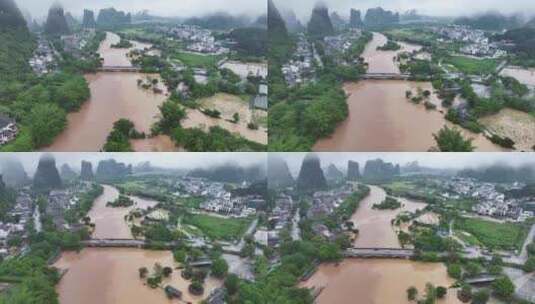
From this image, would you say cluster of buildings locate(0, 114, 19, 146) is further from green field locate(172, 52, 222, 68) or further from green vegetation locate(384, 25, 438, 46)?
green vegetation locate(384, 25, 438, 46)

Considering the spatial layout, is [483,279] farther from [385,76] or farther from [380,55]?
[380,55]

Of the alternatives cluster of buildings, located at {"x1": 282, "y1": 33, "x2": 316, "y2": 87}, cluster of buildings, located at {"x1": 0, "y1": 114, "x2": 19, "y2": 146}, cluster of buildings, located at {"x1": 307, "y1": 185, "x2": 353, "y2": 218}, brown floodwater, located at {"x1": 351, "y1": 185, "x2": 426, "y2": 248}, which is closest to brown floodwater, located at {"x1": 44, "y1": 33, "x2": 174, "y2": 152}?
cluster of buildings, located at {"x1": 0, "y1": 114, "x2": 19, "y2": 146}

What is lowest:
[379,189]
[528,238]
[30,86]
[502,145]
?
[528,238]

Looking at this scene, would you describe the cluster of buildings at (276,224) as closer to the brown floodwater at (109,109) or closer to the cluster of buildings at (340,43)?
the brown floodwater at (109,109)

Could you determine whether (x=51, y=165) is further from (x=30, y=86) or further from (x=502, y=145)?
(x=502, y=145)

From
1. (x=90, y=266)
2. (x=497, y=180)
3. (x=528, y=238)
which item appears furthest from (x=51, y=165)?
(x=528, y=238)

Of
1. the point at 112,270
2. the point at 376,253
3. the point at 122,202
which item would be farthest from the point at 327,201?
the point at 112,270
